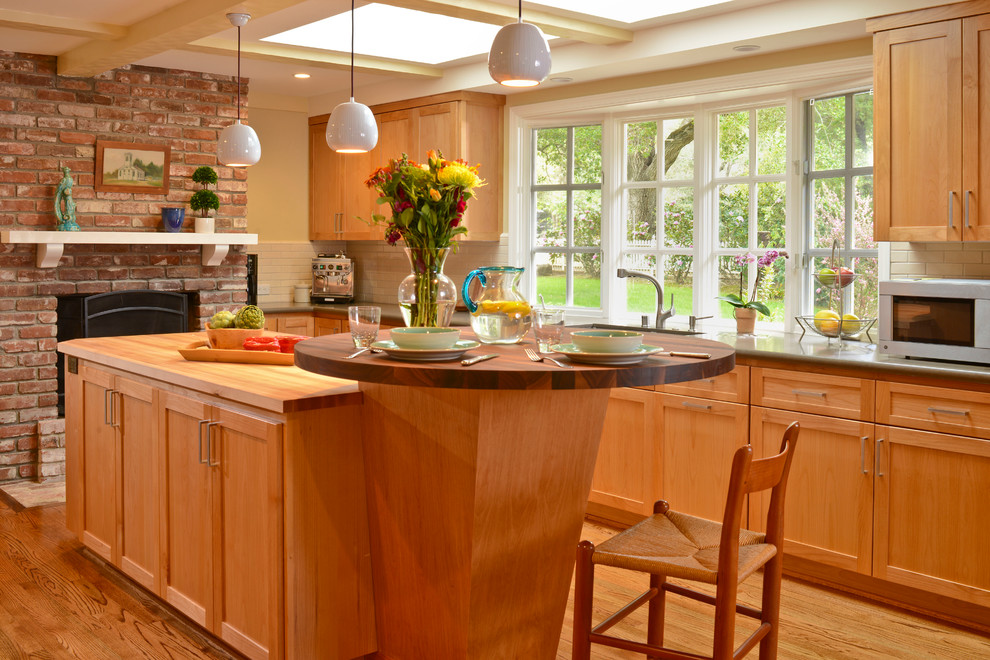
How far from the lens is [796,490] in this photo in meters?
3.73

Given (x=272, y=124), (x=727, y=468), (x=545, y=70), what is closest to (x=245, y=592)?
(x=545, y=70)

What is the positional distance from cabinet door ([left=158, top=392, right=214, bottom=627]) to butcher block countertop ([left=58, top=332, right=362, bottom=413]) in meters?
0.09

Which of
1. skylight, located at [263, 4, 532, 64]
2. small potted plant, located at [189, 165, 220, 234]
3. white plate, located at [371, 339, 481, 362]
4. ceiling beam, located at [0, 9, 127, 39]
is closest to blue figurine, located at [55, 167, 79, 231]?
small potted plant, located at [189, 165, 220, 234]

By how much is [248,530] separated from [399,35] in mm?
3386

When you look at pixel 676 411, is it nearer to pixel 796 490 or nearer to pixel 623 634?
pixel 796 490

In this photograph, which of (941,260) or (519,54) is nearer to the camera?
(519,54)

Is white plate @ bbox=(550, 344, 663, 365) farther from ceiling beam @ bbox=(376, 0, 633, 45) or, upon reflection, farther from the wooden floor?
ceiling beam @ bbox=(376, 0, 633, 45)

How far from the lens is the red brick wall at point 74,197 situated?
17.5 ft

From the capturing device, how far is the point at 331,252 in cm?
720

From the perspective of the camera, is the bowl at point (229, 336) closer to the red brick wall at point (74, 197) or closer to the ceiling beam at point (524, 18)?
the ceiling beam at point (524, 18)

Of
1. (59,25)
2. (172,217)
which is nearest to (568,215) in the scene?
(172,217)

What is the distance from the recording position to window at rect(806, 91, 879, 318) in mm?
4418

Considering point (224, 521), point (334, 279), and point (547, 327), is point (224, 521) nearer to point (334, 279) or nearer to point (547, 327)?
point (547, 327)

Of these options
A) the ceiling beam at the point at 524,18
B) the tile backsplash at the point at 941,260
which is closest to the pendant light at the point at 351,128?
the ceiling beam at the point at 524,18
